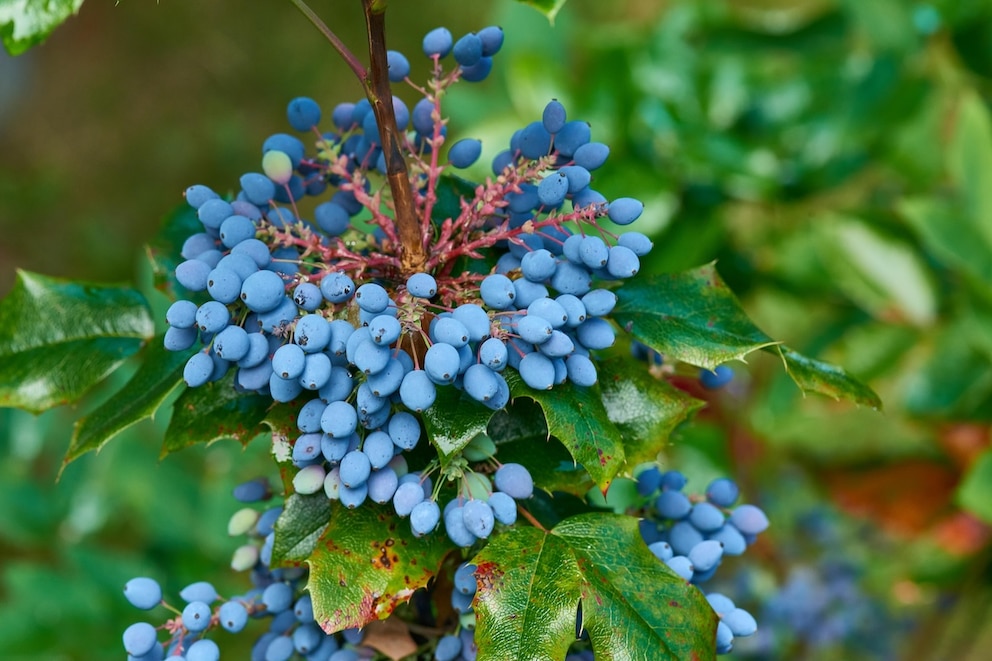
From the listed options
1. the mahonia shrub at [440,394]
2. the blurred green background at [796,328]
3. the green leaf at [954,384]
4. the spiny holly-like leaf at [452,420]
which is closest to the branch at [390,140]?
the mahonia shrub at [440,394]

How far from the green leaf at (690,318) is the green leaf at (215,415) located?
295 millimetres

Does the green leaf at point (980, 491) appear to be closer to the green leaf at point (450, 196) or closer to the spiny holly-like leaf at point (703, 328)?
the spiny holly-like leaf at point (703, 328)

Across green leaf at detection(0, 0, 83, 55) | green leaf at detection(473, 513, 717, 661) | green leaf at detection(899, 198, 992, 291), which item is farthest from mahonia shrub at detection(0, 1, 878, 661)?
green leaf at detection(899, 198, 992, 291)

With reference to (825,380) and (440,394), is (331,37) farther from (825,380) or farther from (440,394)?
(825,380)

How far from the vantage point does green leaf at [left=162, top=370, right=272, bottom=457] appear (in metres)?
0.68

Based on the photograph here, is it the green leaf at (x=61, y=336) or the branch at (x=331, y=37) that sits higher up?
the branch at (x=331, y=37)

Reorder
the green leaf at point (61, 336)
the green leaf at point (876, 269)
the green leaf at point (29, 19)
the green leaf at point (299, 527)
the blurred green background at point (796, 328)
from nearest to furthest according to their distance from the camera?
the green leaf at point (29, 19)
the green leaf at point (299, 527)
the green leaf at point (61, 336)
the blurred green background at point (796, 328)
the green leaf at point (876, 269)

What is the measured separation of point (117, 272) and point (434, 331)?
3.20 metres

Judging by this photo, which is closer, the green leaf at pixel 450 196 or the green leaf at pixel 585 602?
the green leaf at pixel 585 602

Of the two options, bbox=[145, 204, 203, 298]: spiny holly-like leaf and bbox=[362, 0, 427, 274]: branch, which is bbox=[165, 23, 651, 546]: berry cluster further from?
bbox=[145, 204, 203, 298]: spiny holly-like leaf

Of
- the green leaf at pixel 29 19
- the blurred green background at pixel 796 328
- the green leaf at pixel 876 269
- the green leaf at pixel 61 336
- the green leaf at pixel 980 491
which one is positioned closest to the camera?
the green leaf at pixel 29 19

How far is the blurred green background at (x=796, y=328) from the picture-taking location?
1.50m

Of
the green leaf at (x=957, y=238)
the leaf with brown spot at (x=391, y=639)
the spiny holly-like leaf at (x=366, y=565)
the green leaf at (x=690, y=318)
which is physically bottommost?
the green leaf at (x=957, y=238)

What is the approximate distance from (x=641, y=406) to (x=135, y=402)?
1.31 ft
